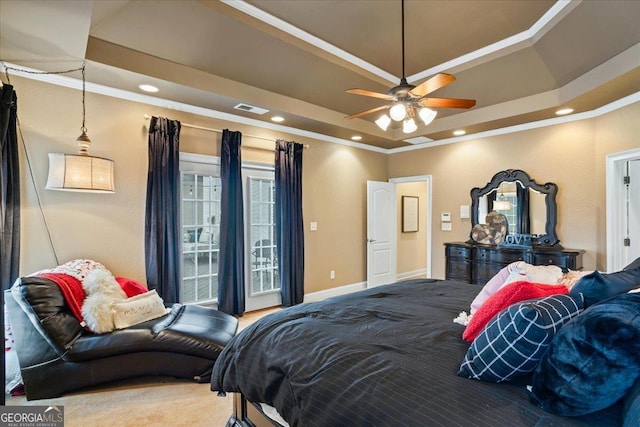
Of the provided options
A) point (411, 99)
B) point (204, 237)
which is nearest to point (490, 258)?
point (411, 99)

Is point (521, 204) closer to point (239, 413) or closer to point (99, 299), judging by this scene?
point (239, 413)

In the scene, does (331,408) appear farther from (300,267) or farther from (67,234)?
(300,267)

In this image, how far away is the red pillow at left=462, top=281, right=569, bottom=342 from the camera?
4.72 ft

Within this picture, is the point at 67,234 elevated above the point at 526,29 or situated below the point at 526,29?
below

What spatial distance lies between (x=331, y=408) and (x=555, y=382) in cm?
73

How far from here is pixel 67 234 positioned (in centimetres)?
309

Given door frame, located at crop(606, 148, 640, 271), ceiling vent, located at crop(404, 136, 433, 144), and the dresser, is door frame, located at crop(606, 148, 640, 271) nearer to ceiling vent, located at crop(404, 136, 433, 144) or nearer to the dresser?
the dresser

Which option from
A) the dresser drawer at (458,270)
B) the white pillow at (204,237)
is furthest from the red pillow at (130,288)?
the dresser drawer at (458,270)

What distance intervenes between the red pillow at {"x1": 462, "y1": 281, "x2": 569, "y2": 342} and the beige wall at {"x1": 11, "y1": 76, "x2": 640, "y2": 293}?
3256 mm

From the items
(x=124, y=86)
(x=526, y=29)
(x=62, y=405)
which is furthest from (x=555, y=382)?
(x=124, y=86)

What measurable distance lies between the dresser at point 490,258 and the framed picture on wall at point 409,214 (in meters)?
1.97

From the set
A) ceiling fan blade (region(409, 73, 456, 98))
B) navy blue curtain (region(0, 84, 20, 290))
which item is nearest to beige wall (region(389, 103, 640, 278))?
ceiling fan blade (region(409, 73, 456, 98))

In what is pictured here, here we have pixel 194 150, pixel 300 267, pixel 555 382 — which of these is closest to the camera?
pixel 555 382

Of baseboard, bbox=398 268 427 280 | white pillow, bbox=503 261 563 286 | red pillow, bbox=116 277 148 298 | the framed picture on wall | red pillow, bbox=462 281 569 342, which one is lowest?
baseboard, bbox=398 268 427 280
